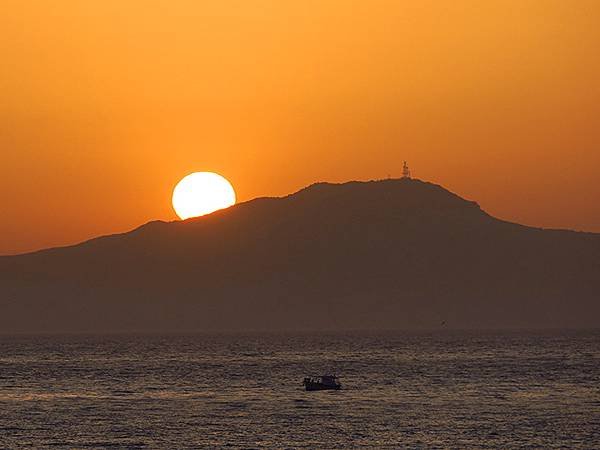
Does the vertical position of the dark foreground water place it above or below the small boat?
below

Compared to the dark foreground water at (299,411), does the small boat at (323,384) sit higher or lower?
higher

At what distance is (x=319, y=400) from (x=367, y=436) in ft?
113

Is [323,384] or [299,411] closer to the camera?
[299,411]

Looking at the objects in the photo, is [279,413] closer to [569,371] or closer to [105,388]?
[105,388]

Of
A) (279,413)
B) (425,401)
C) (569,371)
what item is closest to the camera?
(279,413)

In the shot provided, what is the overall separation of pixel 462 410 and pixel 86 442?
41.0 m

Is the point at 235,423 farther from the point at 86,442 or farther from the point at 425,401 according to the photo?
the point at 425,401

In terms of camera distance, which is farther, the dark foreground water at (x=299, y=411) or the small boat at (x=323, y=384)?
the small boat at (x=323, y=384)

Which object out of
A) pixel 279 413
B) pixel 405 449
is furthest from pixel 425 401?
pixel 405 449

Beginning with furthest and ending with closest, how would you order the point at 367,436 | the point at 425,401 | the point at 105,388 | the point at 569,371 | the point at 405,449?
the point at 569,371 → the point at 105,388 → the point at 425,401 → the point at 367,436 → the point at 405,449

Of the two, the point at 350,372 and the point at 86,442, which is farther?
the point at 350,372

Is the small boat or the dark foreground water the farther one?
the small boat

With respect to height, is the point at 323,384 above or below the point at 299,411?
above

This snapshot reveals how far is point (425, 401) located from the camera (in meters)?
137
